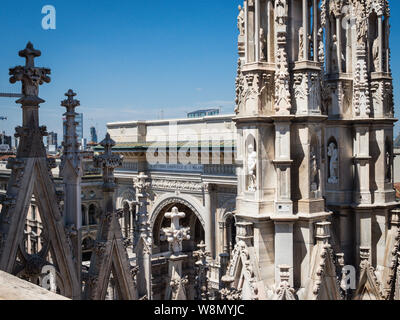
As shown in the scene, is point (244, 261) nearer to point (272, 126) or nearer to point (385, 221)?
point (272, 126)

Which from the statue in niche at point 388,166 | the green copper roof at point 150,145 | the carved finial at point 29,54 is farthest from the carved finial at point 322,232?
the green copper roof at point 150,145

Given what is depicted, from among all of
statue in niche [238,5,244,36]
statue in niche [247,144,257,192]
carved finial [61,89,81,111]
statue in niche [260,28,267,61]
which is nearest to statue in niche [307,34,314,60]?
statue in niche [260,28,267,61]

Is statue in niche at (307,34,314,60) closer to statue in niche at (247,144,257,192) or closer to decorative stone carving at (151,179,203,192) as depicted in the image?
statue in niche at (247,144,257,192)

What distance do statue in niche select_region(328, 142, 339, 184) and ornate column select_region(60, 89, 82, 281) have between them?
5.02 meters

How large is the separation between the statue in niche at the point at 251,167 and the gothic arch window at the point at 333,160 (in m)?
2.90

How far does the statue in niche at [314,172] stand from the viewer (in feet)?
23.0

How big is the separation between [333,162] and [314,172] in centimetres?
249

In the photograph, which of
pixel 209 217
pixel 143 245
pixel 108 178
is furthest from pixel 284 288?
pixel 209 217

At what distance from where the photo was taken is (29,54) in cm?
538

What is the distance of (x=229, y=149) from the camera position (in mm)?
26953

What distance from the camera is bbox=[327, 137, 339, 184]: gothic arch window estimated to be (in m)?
9.34

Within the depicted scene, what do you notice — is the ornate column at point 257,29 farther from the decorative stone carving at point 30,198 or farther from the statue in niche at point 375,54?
the statue in niche at point 375,54

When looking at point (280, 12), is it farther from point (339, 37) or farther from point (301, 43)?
point (339, 37)

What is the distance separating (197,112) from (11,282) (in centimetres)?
3520
